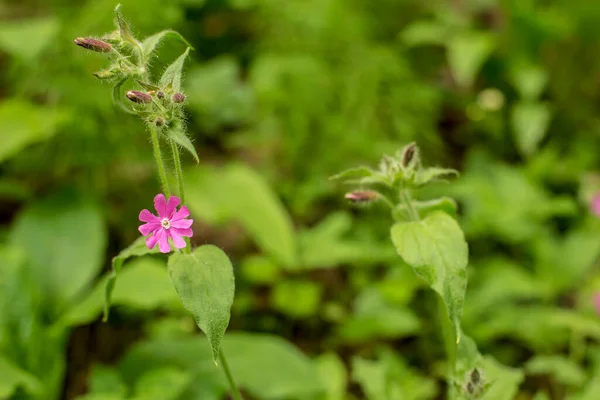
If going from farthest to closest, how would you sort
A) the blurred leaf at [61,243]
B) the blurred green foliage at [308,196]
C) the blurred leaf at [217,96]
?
1. the blurred leaf at [217,96]
2. the blurred leaf at [61,243]
3. the blurred green foliage at [308,196]

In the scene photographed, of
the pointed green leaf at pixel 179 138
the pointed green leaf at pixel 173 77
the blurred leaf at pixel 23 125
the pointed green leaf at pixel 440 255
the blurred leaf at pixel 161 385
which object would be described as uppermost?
the blurred leaf at pixel 23 125

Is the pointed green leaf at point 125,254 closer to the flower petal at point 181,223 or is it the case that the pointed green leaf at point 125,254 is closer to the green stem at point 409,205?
the flower petal at point 181,223

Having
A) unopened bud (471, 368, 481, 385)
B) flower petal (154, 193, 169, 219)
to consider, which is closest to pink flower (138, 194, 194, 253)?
flower petal (154, 193, 169, 219)

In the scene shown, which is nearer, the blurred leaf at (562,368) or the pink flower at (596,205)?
the blurred leaf at (562,368)

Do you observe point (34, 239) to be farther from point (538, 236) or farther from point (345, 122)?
point (538, 236)

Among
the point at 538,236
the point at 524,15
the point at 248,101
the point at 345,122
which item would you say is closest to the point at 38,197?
the point at 248,101

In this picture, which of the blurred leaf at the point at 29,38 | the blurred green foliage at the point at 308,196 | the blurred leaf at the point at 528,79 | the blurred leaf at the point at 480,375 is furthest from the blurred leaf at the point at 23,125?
the blurred leaf at the point at 528,79

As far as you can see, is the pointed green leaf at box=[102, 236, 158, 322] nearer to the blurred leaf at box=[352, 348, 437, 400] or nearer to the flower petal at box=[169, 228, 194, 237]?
the flower petal at box=[169, 228, 194, 237]
